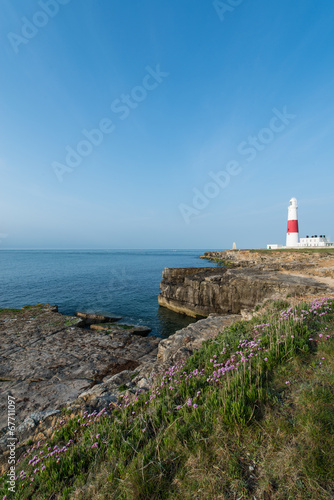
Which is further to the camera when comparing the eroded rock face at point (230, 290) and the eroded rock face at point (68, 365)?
the eroded rock face at point (230, 290)

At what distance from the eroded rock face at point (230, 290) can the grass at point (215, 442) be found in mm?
13384

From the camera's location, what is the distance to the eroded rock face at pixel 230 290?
16823 mm

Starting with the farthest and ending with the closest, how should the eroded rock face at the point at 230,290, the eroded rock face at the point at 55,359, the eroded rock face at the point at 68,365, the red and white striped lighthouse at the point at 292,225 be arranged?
1. the red and white striped lighthouse at the point at 292,225
2. the eroded rock face at the point at 230,290
3. the eroded rock face at the point at 55,359
4. the eroded rock face at the point at 68,365

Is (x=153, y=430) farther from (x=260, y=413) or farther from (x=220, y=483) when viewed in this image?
(x=260, y=413)

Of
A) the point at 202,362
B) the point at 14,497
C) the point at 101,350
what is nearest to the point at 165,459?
the point at 14,497

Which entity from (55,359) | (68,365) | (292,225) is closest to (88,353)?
(68,365)

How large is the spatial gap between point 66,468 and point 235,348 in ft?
12.4

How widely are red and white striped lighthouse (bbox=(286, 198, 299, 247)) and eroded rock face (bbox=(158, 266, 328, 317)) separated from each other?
48.4m

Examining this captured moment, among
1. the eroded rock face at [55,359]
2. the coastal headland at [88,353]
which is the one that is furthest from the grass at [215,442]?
the eroded rock face at [55,359]

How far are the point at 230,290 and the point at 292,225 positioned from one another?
5473 cm

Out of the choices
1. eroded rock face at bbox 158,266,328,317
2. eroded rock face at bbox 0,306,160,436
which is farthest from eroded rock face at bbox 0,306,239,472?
eroded rock face at bbox 158,266,328,317

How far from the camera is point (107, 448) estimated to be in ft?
10.1

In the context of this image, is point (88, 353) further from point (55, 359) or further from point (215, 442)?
point (215, 442)

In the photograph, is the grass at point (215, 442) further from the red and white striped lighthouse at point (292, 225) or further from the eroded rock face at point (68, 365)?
A: the red and white striped lighthouse at point (292, 225)
